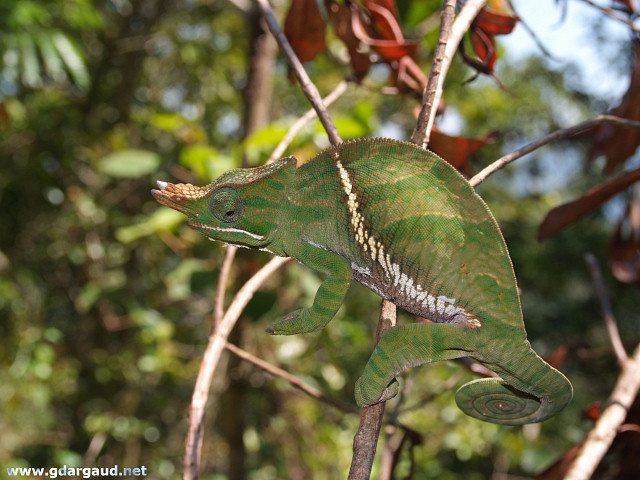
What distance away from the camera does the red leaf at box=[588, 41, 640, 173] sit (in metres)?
1.38

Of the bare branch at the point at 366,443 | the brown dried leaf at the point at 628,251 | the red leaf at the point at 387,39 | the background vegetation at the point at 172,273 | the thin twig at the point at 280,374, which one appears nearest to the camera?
the bare branch at the point at 366,443

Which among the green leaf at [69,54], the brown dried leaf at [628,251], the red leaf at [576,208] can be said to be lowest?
the green leaf at [69,54]

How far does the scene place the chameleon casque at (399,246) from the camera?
68 centimetres

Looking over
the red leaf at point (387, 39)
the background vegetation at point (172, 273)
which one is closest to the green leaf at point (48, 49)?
the background vegetation at point (172, 273)

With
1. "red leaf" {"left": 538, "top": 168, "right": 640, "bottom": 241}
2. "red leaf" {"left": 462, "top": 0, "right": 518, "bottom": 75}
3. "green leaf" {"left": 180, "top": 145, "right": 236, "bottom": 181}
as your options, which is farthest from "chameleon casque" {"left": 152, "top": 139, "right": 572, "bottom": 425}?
"green leaf" {"left": 180, "top": 145, "right": 236, "bottom": 181}

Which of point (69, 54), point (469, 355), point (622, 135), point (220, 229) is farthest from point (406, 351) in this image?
point (69, 54)

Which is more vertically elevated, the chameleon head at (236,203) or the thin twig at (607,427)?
the chameleon head at (236,203)

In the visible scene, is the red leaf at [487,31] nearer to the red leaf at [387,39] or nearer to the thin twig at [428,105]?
the red leaf at [387,39]

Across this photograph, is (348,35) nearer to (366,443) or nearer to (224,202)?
(224,202)

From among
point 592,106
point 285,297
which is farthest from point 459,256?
point 592,106

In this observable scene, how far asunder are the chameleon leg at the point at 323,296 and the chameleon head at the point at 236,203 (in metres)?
0.07

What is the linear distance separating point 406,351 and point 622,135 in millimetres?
1073

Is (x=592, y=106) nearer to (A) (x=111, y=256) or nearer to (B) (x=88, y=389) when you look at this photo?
(A) (x=111, y=256)

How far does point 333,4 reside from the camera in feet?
4.46
